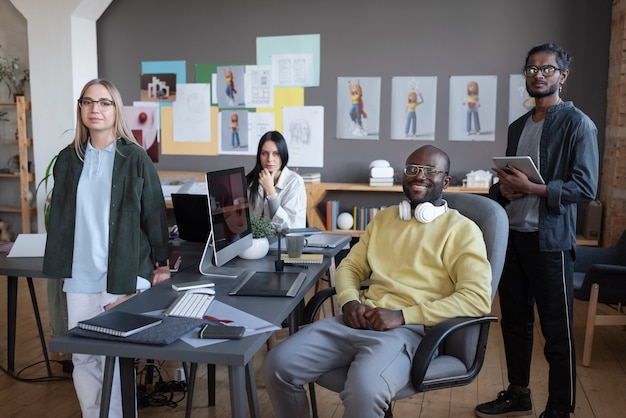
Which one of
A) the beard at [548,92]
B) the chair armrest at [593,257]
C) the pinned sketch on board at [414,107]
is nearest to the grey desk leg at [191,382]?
the beard at [548,92]

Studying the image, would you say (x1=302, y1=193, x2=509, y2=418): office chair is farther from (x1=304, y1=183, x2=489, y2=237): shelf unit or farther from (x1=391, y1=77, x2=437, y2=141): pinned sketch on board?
(x1=391, y1=77, x2=437, y2=141): pinned sketch on board

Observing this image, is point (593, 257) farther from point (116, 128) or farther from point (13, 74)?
point (13, 74)

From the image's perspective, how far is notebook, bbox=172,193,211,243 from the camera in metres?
3.07

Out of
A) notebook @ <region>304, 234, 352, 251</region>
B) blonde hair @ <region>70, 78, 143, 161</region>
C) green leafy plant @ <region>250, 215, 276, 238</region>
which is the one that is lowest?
notebook @ <region>304, 234, 352, 251</region>

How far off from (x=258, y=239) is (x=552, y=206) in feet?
4.24

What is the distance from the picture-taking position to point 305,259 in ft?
8.94

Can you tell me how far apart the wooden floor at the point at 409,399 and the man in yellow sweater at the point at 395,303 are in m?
0.84

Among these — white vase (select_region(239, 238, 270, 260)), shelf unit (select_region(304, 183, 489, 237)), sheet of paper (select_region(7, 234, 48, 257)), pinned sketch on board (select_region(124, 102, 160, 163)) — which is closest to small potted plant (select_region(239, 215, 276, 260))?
white vase (select_region(239, 238, 270, 260))

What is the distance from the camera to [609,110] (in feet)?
16.4

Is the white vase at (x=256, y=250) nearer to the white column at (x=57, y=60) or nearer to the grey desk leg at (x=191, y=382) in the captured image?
the grey desk leg at (x=191, y=382)

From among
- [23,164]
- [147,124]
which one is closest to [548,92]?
[147,124]

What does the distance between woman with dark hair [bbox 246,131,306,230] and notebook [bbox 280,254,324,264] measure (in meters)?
0.98

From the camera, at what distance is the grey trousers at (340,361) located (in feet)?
6.41

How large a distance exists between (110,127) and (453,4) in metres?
3.78
